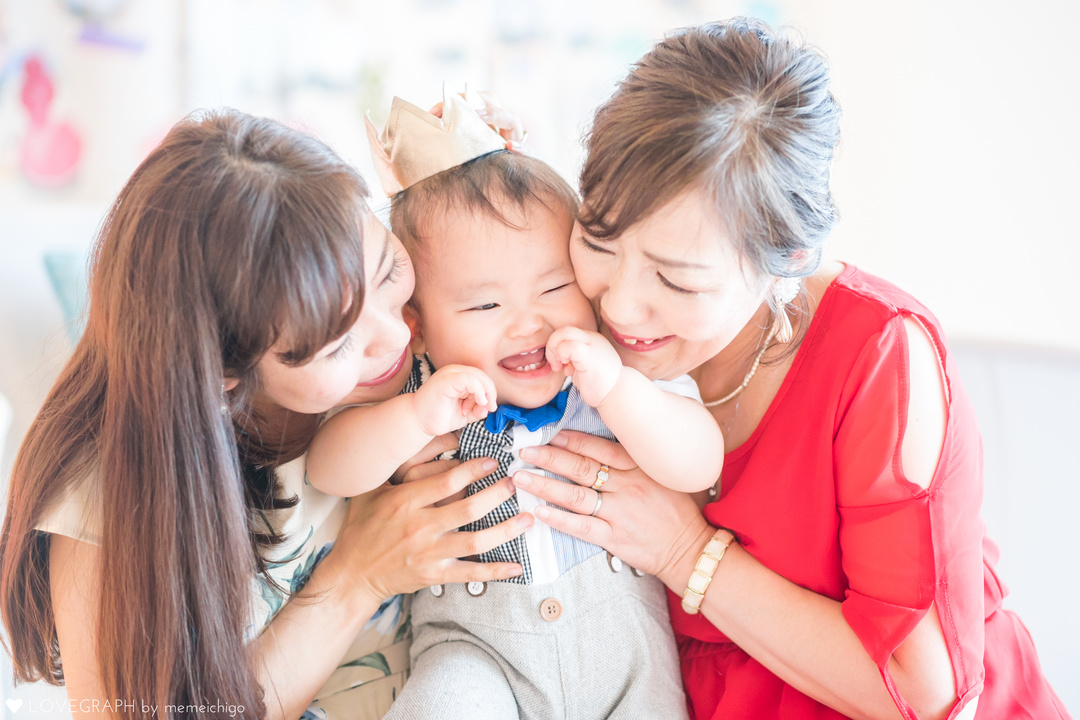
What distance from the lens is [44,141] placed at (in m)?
2.48

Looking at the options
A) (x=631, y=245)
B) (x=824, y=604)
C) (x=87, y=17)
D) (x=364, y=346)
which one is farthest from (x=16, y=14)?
(x=824, y=604)

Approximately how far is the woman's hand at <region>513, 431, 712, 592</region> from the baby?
3cm

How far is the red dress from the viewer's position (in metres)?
1.07

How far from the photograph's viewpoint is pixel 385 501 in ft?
4.20

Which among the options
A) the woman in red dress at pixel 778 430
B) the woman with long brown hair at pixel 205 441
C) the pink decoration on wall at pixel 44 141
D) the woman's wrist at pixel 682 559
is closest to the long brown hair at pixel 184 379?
the woman with long brown hair at pixel 205 441

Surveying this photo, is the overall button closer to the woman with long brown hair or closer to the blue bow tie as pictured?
the woman with long brown hair

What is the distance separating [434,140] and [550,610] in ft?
2.36

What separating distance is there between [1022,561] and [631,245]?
1218mm

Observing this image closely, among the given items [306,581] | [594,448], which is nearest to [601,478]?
[594,448]

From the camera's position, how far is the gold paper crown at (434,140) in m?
1.19

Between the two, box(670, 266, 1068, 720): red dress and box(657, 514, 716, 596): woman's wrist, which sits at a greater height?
box(670, 266, 1068, 720): red dress

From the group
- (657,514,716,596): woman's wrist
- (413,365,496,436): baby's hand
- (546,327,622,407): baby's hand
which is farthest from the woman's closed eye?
(657,514,716,596): woman's wrist

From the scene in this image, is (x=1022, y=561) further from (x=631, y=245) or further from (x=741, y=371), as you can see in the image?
(x=631, y=245)

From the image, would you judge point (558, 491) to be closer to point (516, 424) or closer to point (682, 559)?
point (516, 424)
